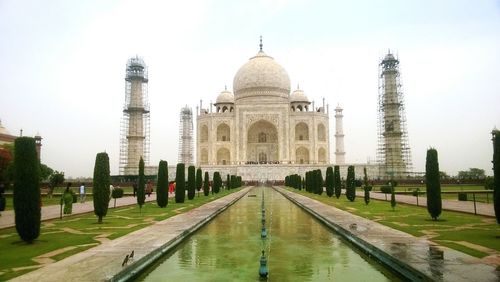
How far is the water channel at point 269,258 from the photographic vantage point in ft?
14.0

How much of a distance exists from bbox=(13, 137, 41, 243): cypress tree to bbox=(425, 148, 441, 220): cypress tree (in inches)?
271

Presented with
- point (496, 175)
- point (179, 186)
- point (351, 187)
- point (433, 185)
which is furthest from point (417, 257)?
point (179, 186)

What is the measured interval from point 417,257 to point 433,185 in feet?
15.2

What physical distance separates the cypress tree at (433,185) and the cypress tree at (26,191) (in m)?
6.87

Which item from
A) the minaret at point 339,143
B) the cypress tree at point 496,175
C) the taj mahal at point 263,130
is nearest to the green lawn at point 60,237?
the cypress tree at point 496,175

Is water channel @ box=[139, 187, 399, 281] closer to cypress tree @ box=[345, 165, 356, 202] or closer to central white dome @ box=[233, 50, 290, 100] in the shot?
cypress tree @ box=[345, 165, 356, 202]

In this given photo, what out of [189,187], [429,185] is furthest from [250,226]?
[189,187]

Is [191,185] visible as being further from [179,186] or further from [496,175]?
[496,175]

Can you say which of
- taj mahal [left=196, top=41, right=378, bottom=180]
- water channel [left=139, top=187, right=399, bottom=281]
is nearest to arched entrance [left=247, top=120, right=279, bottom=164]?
taj mahal [left=196, top=41, right=378, bottom=180]

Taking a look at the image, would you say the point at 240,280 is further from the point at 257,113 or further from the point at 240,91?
the point at 240,91

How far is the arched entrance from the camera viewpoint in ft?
133

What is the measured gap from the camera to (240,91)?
41.9m

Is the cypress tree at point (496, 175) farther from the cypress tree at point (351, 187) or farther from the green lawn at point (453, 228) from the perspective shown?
the cypress tree at point (351, 187)

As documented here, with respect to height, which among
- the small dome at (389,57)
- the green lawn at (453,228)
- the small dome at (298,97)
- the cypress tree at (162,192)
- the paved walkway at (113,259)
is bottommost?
the green lawn at (453,228)
